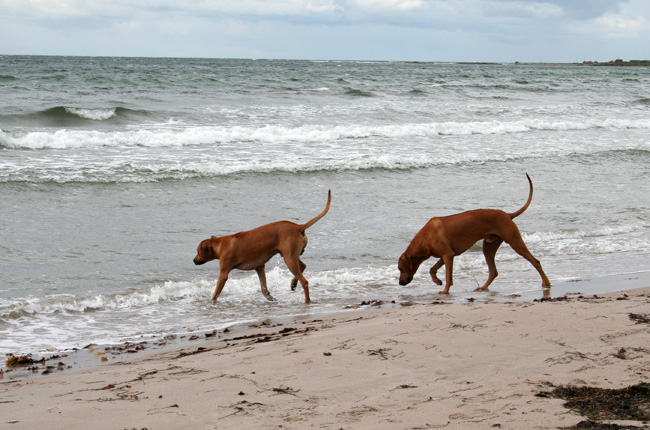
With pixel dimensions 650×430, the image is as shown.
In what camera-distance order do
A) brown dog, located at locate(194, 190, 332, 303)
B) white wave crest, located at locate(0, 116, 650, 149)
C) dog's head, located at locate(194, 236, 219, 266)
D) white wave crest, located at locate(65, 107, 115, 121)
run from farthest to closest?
1. white wave crest, located at locate(65, 107, 115, 121)
2. white wave crest, located at locate(0, 116, 650, 149)
3. dog's head, located at locate(194, 236, 219, 266)
4. brown dog, located at locate(194, 190, 332, 303)

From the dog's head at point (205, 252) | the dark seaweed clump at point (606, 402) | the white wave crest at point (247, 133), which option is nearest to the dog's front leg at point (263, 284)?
the dog's head at point (205, 252)

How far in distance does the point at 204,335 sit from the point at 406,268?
2715mm

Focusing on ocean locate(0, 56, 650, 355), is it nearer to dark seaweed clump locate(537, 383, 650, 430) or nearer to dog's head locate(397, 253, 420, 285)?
dog's head locate(397, 253, 420, 285)

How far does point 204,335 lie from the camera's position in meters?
6.45

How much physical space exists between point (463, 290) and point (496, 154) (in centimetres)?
1248

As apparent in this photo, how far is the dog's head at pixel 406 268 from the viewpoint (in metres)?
8.15

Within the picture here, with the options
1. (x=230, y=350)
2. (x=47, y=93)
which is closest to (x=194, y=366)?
(x=230, y=350)

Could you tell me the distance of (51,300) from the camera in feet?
24.3

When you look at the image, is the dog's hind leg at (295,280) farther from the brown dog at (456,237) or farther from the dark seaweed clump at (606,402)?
the dark seaweed clump at (606,402)

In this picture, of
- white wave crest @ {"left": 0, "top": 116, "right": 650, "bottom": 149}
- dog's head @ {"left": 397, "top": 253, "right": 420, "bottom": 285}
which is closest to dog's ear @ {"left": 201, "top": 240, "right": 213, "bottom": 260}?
dog's head @ {"left": 397, "top": 253, "right": 420, "bottom": 285}

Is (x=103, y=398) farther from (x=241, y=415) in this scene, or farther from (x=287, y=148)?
(x=287, y=148)

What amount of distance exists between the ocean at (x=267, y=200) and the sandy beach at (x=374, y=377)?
5.51 ft

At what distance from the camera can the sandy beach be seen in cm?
374

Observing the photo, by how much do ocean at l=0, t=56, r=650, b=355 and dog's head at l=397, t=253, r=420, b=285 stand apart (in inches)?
6.6
